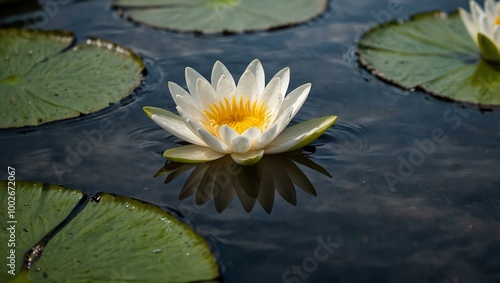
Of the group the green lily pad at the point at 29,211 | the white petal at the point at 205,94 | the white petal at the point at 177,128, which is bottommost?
the green lily pad at the point at 29,211

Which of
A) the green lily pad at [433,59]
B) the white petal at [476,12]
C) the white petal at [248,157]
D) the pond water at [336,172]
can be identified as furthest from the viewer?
the white petal at [476,12]

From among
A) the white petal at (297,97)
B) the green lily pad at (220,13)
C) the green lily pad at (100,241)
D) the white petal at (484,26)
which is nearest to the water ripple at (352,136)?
the white petal at (297,97)

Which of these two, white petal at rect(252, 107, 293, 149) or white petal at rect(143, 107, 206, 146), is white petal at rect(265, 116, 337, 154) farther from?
white petal at rect(143, 107, 206, 146)

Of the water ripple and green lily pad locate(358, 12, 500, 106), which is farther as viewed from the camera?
green lily pad locate(358, 12, 500, 106)

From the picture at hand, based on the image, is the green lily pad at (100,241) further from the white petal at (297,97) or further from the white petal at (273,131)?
the white petal at (297,97)

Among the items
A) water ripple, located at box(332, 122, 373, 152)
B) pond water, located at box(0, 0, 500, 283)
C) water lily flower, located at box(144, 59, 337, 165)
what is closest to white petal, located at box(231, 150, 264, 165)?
water lily flower, located at box(144, 59, 337, 165)

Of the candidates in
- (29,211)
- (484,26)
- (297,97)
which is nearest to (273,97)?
(297,97)

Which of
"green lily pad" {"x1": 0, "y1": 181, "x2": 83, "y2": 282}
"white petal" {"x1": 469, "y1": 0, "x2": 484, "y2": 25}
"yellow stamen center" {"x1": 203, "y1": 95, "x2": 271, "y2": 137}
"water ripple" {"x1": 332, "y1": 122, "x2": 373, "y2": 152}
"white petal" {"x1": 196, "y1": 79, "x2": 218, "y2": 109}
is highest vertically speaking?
"white petal" {"x1": 469, "y1": 0, "x2": 484, "y2": 25}
